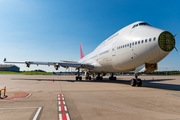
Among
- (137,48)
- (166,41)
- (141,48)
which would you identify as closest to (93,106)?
(141,48)

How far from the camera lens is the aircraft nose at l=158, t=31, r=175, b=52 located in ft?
40.5

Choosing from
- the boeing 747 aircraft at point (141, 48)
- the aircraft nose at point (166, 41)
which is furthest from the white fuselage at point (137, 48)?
the aircraft nose at point (166, 41)

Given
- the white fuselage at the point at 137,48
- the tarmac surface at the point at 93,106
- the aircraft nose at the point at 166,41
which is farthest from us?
the white fuselage at the point at 137,48

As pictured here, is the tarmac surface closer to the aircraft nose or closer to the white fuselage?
the white fuselage

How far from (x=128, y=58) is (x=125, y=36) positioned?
10.5ft

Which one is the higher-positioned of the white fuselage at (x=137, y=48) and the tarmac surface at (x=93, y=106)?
the white fuselage at (x=137, y=48)

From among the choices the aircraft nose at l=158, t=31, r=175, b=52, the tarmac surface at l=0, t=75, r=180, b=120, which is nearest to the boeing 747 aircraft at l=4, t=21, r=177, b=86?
the aircraft nose at l=158, t=31, r=175, b=52

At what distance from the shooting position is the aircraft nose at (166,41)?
40.5 ft

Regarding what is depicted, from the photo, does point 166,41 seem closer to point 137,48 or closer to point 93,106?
point 137,48

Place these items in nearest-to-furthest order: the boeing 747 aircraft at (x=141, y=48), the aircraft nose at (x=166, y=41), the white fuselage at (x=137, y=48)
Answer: the aircraft nose at (x=166, y=41) → the boeing 747 aircraft at (x=141, y=48) → the white fuselage at (x=137, y=48)

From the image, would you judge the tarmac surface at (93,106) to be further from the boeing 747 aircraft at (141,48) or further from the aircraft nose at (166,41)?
the aircraft nose at (166,41)

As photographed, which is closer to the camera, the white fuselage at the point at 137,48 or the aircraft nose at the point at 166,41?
the aircraft nose at the point at 166,41

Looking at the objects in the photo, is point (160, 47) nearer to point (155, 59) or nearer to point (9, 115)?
point (155, 59)

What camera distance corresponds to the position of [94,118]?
15.4 ft
